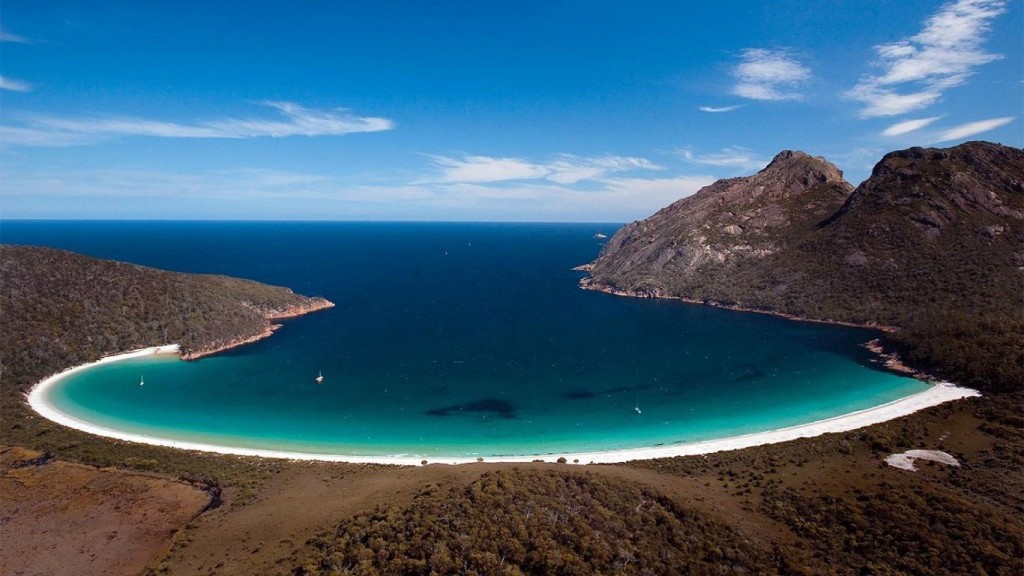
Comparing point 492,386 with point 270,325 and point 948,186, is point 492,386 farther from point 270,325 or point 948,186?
point 948,186

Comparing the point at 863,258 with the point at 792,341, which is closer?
the point at 792,341

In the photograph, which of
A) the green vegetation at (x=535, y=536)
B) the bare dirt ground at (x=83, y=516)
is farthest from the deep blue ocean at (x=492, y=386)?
the green vegetation at (x=535, y=536)

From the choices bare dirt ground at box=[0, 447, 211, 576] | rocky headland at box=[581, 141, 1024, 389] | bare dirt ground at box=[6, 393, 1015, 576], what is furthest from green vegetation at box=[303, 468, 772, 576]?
rocky headland at box=[581, 141, 1024, 389]

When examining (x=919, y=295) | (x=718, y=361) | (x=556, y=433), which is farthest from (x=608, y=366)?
(x=919, y=295)

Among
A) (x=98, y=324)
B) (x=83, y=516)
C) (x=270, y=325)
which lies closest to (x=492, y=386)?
(x=83, y=516)

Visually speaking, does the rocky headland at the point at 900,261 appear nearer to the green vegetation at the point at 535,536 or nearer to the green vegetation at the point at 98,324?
the green vegetation at the point at 535,536

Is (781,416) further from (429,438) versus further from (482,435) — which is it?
(429,438)
